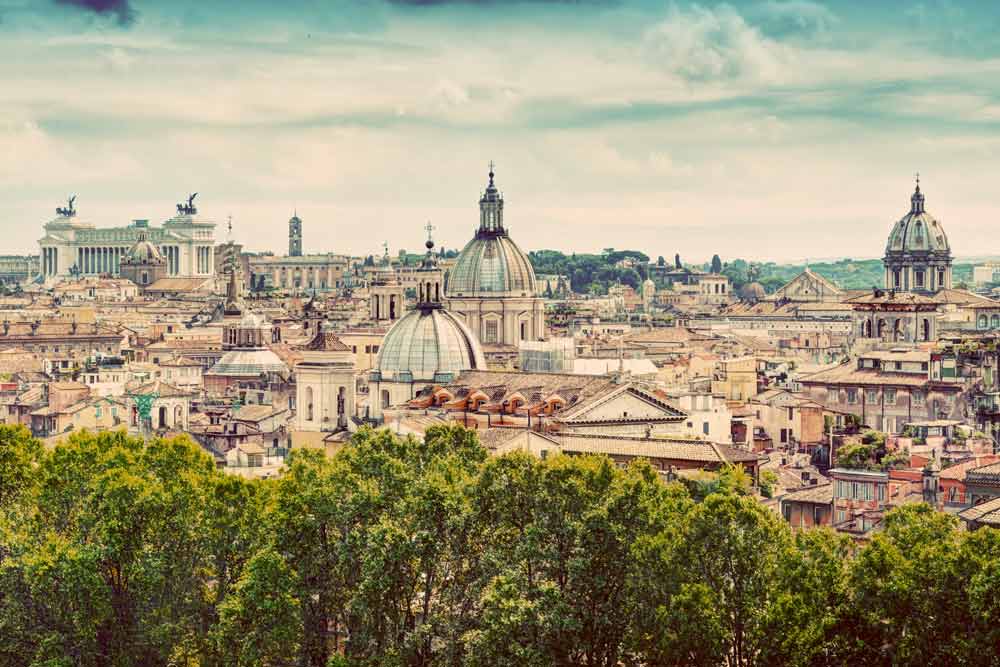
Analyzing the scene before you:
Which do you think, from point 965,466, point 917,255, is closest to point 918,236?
point 917,255

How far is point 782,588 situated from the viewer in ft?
134

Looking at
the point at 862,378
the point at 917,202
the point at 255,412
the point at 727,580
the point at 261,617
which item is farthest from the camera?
the point at 917,202

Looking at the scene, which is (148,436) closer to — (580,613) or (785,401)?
(785,401)

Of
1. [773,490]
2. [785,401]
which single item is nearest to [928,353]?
[785,401]

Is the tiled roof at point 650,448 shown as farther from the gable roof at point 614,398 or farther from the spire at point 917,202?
the spire at point 917,202

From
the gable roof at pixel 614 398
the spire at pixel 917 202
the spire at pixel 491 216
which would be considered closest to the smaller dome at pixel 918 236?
the spire at pixel 917 202

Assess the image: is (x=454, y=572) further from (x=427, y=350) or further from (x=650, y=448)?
(x=427, y=350)

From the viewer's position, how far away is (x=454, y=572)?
148 feet

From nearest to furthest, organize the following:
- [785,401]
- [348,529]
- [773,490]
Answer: [348,529] → [773,490] → [785,401]

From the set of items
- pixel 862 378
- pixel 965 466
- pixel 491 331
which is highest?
pixel 491 331

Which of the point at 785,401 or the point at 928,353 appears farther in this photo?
the point at 928,353

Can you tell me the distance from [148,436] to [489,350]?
94.2 feet

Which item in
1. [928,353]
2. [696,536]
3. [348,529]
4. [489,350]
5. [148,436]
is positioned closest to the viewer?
[696,536]

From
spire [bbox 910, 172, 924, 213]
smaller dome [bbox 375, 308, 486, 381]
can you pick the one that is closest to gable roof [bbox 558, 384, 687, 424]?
smaller dome [bbox 375, 308, 486, 381]
